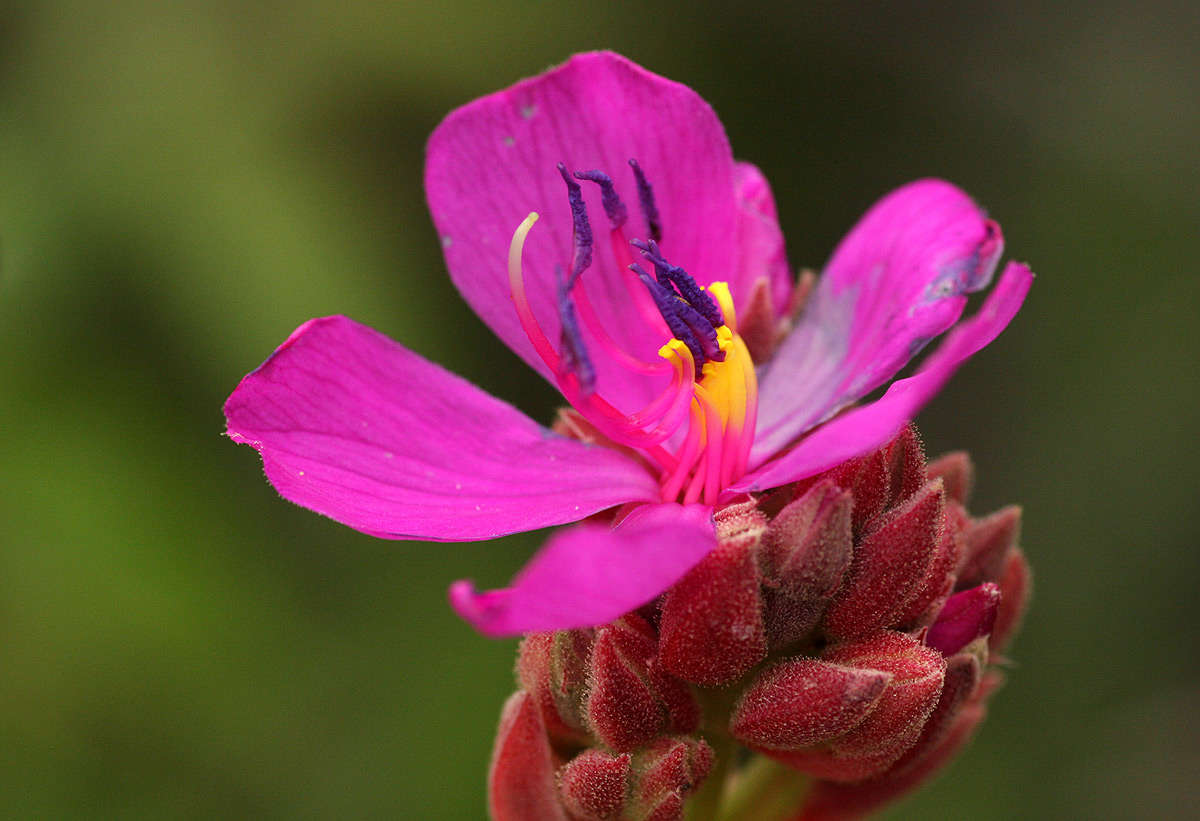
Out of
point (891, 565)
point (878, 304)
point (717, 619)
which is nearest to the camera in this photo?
point (717, 619)

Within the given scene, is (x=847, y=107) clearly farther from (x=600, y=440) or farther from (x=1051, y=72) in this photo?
(x=600, y=440)

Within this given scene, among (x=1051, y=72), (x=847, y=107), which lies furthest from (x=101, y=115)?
(x=1051, y=72)

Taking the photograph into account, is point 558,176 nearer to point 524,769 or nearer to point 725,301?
point 725,301

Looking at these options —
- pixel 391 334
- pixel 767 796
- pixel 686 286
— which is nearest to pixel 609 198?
pixel 686 286

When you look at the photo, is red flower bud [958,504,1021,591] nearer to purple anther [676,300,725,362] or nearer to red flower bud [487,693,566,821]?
purple anther [676,300,725,362]

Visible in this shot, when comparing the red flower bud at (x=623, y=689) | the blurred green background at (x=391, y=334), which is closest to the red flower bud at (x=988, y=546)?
the red flower bud at (x=623, y=689)

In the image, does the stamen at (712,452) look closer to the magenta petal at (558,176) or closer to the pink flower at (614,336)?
the pink flower at (614,336)

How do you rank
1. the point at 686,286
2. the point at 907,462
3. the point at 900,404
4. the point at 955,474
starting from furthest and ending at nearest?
the point at 955,474 → the point at 686,286 → the point at 907,462 → the point at 900,404
